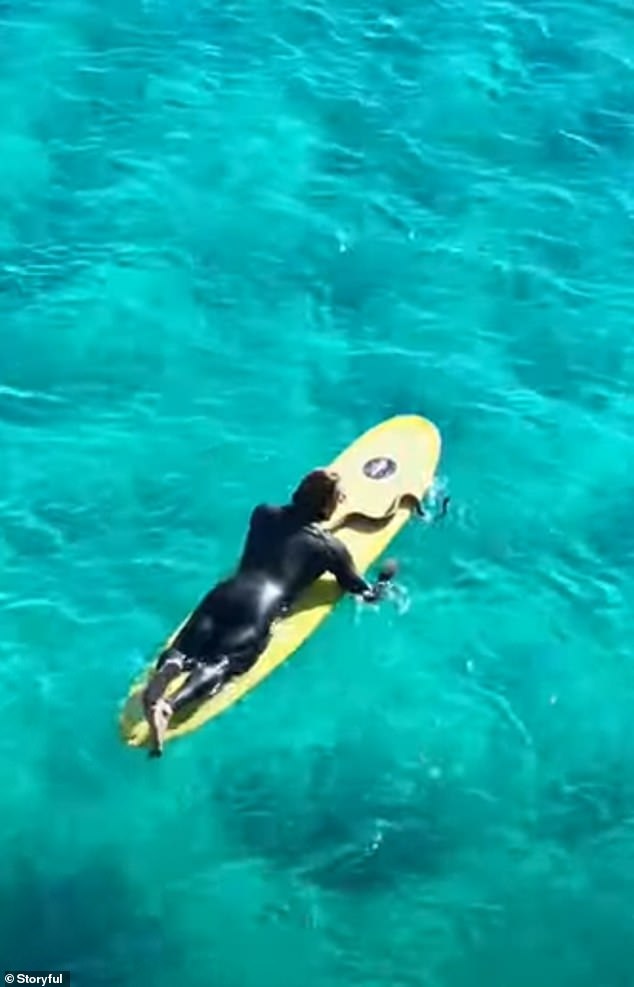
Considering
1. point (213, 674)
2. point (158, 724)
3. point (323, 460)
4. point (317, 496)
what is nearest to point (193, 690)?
point (213, 674)

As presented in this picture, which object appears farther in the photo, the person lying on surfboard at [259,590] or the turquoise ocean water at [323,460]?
the person lying on surfboard at [259,590]

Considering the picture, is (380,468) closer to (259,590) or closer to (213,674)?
(259,590)

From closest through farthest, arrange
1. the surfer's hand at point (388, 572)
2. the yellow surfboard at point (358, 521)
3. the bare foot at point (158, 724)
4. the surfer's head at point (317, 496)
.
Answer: the bare foot at point (158, 724) → the yellow surfboard at point (358, 521) → the surfer's head at point (317, 496) → the surfer's hand at point (388, 572)

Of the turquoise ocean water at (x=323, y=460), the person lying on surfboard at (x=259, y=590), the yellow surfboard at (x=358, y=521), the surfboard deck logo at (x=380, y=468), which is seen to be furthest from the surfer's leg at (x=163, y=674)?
the surfboard deck logo at (x=380, y=468)

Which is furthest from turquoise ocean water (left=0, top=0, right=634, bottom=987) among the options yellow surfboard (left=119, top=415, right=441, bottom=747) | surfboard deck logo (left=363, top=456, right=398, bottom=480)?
surfboard deck logo (left=363, top=456, right=398, bottom=480)

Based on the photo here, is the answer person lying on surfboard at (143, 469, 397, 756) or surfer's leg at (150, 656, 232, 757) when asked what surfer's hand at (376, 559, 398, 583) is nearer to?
A: person lying on surfboard at (143, 469, 397, 756)

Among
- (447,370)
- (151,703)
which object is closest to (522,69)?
(447,370)

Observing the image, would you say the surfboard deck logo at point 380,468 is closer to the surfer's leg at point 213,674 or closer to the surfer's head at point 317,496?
the surfer's head at point 317,496
